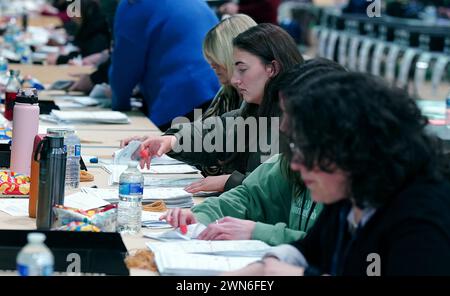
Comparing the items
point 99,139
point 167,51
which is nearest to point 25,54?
point 167,51

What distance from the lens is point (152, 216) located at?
2967 millimetres

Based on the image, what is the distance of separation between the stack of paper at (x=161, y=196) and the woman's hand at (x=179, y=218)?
33 cm

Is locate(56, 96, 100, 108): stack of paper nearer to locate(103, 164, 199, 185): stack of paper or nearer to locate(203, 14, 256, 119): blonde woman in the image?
locate(203, 14, 256, 119): blonde woman

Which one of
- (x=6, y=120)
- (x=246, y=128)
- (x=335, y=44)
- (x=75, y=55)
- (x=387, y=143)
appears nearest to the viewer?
(x=387, y=143)

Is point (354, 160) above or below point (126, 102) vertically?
above

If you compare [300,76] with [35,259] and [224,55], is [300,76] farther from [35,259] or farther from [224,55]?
[224,55]

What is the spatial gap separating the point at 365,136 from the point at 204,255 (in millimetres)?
696

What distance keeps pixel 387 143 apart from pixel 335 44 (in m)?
12.8

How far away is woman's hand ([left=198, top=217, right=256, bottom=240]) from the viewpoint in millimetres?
2652

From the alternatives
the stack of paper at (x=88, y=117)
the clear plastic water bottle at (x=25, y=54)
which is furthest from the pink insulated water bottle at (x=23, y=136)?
the clear plastic water bottle at (x=25, y=54)

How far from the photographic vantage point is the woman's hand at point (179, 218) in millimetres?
2777
